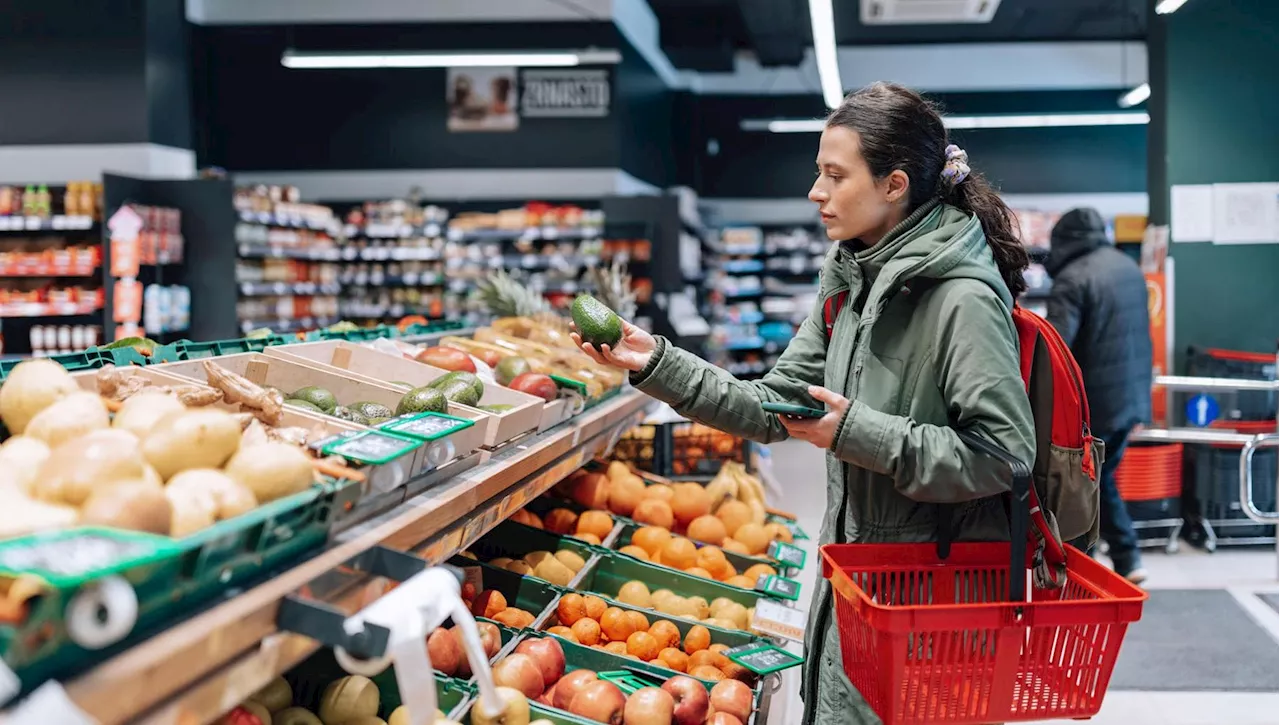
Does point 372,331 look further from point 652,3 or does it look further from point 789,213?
point 789,213

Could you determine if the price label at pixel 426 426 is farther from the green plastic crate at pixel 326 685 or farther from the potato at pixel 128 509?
the potato at pixel 128 509

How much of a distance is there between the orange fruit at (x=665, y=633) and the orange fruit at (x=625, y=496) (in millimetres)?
977

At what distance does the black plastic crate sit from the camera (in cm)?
613

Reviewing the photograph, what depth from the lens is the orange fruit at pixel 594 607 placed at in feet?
9.23

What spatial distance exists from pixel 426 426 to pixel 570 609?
1054 mm

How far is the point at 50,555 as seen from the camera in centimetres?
100

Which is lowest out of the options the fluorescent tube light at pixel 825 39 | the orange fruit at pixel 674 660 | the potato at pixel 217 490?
the orange fruit at pixel 674 660

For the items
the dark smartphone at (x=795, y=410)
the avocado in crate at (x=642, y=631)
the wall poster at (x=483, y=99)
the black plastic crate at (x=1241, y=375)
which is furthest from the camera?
the wall poster at (x=483, y=99)

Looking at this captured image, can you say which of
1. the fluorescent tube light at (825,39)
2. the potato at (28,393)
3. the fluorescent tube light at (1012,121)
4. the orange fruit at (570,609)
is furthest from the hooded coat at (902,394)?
the fluorescent tube light at (1012,121)

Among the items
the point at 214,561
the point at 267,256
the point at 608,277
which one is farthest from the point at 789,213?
the point at 214,561

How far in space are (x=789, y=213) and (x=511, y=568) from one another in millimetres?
14590

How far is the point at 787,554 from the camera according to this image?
3.62 meters

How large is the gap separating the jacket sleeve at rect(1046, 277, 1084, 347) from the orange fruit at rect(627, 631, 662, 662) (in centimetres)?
365

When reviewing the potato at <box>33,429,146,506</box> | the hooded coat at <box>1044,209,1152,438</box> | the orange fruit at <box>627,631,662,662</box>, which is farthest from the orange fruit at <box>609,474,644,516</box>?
the hooded coat at <box>1044,209,1152,438</box>
